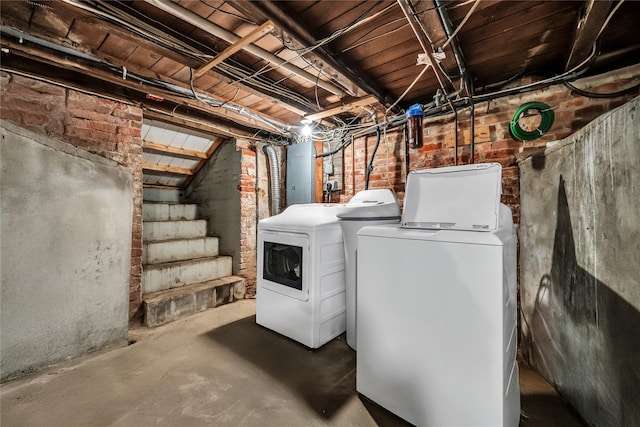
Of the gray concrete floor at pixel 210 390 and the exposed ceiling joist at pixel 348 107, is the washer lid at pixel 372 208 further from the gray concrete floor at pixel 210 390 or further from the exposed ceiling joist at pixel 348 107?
the gray concrete floor at pixel 210 390

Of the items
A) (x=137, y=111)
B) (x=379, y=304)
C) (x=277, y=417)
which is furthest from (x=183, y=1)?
(x=277, y=417)

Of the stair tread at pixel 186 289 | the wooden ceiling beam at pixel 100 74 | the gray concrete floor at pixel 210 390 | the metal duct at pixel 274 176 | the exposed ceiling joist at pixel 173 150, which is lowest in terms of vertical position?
the gray concrete floor at pixel 210 390

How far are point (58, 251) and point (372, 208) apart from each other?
8.28 ft

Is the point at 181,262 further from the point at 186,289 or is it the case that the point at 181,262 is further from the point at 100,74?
the point at 100,74

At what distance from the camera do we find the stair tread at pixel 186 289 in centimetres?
271

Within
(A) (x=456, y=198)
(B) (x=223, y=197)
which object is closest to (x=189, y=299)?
(B) (x=223, y=197)

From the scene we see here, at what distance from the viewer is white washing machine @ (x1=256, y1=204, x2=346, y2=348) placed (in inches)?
86.3

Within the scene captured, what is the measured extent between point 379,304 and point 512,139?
2.07m

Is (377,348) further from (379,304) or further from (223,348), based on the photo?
(223,348)

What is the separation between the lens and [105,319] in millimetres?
2189

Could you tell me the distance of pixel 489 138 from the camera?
2459 mm

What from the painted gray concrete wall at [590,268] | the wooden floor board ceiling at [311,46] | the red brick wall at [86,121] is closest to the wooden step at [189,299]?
the red brick wall at [86,121]

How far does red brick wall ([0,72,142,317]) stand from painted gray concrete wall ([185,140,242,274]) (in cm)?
122

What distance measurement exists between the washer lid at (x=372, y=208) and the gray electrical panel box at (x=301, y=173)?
3.65ft
